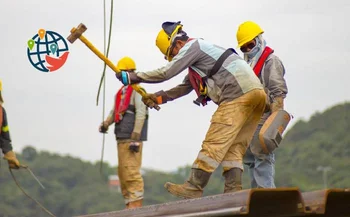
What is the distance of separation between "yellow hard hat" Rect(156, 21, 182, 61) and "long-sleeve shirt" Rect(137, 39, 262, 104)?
0.27 metres

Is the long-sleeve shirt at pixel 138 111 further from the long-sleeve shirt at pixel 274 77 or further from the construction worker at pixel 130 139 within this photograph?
the long-sleeve shirt at pixel 274 77

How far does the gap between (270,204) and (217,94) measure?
2.69 m

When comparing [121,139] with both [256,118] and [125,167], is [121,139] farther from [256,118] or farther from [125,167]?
[256,118]

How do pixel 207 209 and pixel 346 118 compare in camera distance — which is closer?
pixel 207 209

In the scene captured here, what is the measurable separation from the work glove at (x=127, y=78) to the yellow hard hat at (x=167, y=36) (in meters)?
0.39

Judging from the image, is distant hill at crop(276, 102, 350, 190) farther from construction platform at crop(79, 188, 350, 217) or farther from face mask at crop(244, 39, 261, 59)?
construction platform at crop(79, 188, 350, 217)

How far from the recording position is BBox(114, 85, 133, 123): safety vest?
59.4ft

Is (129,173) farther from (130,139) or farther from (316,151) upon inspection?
(316,151)

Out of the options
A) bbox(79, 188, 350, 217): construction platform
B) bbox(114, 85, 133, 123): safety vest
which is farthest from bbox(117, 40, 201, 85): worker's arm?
bbox(114, 85, 133, 123): safety vest

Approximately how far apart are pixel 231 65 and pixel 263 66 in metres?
1.16

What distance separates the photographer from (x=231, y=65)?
13.2 m

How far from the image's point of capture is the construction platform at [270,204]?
1045cm

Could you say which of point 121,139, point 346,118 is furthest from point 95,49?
point 346,118

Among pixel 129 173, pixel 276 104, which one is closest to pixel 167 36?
pixel 276 104
